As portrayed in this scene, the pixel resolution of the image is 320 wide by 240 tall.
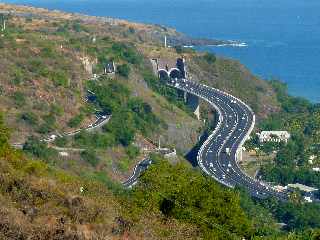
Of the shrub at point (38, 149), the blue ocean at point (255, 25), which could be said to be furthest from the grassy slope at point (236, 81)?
the shrub at point (38, 149)

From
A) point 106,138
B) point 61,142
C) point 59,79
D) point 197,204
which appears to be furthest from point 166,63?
point 197,204

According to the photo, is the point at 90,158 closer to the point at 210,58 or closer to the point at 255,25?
the point at 210,58

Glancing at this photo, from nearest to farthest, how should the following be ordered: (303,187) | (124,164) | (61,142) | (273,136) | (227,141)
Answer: (61,142), (124,164), (303,187), (227,141), (273,136)

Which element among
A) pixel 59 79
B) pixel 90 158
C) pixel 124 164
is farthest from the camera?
pixel 59 79

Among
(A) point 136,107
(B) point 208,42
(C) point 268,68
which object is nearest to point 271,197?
(A) point 136,107

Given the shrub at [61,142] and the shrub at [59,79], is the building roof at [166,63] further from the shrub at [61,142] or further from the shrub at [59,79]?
the shrub at [61,142]

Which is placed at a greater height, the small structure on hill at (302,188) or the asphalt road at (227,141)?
the asphalt road at (227,141)
